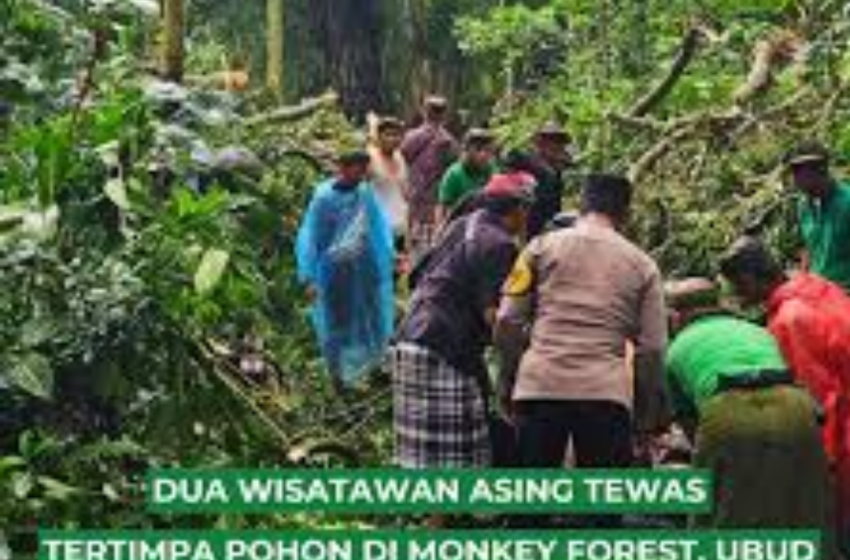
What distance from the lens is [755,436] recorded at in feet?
17.0

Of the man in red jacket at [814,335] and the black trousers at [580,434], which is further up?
Result: the man in red jacket at [814,335]

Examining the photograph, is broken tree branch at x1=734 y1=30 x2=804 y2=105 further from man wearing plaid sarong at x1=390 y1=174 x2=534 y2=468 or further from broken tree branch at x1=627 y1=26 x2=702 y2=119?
man wearing plaid sarong at x1=390 y1=174 x2=534 y2=468

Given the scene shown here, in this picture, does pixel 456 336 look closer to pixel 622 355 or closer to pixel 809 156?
pixel 622 355

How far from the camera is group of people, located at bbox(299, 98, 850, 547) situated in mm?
5242

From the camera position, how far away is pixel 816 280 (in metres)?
5.70

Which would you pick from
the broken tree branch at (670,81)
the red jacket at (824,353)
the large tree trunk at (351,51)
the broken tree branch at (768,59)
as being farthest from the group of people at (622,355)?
the large tree trunk at (351,51)

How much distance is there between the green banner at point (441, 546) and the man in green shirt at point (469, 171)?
14.9ft

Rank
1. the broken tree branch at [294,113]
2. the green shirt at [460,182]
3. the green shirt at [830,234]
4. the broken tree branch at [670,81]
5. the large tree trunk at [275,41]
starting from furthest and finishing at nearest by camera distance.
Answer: the large tree trunk at [275,41], the broken tree branch at [294,113], the broken tree branch at [670,81], the green shirt at [460,182], the green shirt at [830,234]

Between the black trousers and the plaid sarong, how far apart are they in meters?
0.41

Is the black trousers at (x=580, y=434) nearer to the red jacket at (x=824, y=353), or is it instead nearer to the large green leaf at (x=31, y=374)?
the red jacket at (x=824, y=353)

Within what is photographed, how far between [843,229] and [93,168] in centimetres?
321

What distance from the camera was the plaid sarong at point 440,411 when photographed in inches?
258

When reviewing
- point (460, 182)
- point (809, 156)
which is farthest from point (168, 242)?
point (460, 182)

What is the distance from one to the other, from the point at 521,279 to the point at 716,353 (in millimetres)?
966
